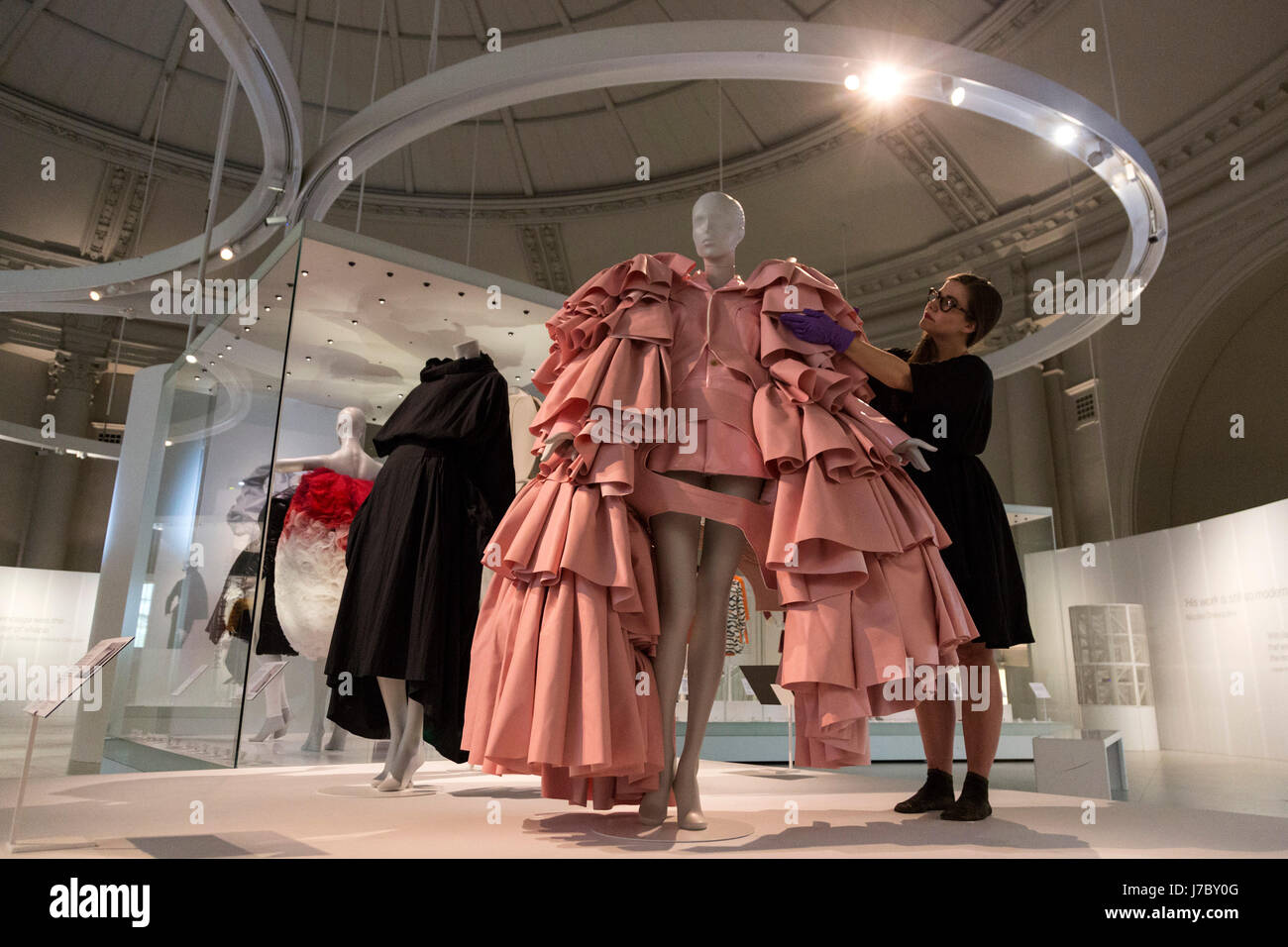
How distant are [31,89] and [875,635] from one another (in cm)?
1355

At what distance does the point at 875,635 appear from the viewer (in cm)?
212

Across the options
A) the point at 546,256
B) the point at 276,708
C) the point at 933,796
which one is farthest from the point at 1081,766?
the point at 546,256

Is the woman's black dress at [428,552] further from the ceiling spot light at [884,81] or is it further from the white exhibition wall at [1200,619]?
the white exhibition wall at [1200,619]

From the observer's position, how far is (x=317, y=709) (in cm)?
462

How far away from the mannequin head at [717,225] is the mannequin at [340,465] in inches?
96.6

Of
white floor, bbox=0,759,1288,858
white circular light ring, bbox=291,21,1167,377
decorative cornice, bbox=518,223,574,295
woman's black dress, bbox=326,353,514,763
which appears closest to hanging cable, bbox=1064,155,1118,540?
white circular light ring, bbox=291,21,1167,377

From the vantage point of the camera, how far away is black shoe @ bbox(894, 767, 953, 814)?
270 cm

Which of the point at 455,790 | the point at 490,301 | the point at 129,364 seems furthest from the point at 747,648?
the point at 129,364

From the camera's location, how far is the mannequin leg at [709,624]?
2.23 meters

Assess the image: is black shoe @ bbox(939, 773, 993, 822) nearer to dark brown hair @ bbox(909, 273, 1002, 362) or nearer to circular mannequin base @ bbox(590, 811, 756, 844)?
circular mannequin base @ bbox(590, 811, 756, 844)

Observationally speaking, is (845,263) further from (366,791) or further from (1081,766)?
(366,791)

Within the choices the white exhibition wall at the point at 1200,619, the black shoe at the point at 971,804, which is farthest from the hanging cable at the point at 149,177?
the black shoe at the point at 971,804

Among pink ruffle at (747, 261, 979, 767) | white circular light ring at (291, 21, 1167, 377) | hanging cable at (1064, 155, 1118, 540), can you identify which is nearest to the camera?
pink ruffle at (747, 261, 979, 767)

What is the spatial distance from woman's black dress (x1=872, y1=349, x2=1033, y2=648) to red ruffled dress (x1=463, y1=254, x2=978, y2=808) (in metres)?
0.39
